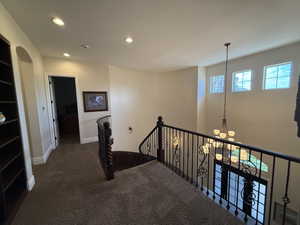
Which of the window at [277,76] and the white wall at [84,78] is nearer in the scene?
the window at [277,76]

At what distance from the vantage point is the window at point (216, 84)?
495 centimetres

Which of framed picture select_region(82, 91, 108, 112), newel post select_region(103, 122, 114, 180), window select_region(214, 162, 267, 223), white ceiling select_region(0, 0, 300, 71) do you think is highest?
white ceiling select_region(0, 0, 300, 71)

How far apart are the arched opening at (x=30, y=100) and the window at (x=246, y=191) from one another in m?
3.84

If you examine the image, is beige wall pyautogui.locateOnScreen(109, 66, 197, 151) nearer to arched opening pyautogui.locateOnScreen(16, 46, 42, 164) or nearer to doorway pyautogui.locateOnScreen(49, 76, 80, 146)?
doorway pyautogui.locateOnScreen(49, 76, 80, 146)

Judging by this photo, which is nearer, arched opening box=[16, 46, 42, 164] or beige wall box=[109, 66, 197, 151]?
arched opening box=[16, 46, 42, 164]

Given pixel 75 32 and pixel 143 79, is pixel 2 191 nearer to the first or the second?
pixel 75 32

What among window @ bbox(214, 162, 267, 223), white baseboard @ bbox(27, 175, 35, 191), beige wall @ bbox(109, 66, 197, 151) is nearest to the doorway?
beige wall @ bbox(109, 66, 197, 151)

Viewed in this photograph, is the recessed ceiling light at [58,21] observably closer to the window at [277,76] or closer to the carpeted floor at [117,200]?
the carpeted floor at [117,200]

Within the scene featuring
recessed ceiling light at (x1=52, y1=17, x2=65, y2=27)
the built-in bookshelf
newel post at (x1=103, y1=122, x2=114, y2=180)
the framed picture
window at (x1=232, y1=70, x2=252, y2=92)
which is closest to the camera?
the built-in bookshelf

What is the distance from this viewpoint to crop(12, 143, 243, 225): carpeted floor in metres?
1.73

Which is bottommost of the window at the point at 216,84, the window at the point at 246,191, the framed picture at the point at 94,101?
the window at the point at 246,191

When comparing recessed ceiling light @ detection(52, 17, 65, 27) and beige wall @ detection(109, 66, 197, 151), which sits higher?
recessed ceiling light @ detection(52, 17, 65, 27)

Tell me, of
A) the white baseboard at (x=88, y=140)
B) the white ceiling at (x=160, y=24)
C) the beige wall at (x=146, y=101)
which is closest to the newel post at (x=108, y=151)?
the white ceiling at (x=160, y=24)

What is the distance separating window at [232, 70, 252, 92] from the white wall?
4.44 meters
